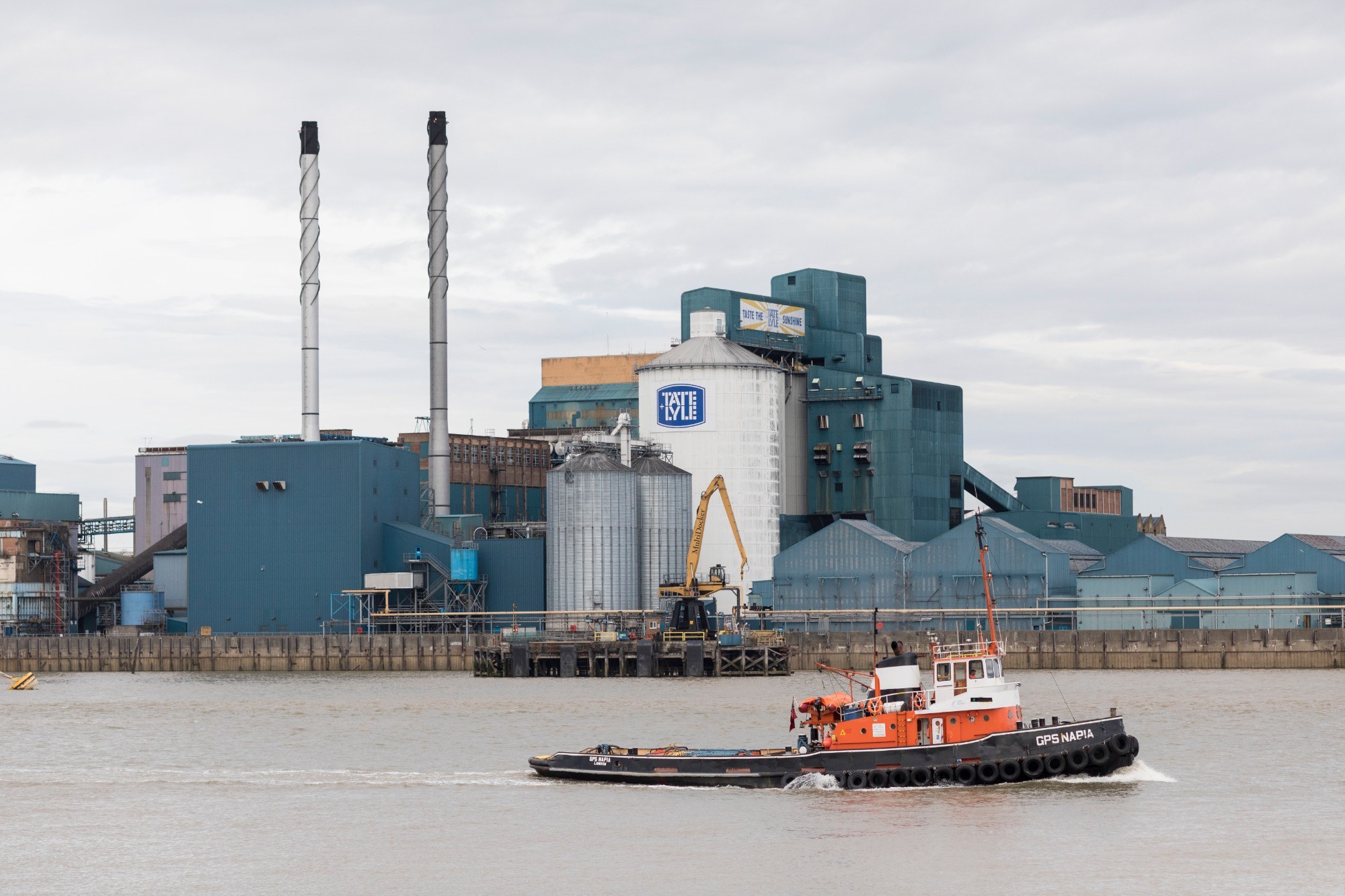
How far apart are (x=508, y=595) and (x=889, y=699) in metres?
86.9

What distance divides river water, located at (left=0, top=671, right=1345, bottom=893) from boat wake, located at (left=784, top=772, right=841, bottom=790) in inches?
6.6

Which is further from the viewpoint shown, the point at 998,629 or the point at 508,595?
the point at 508,595

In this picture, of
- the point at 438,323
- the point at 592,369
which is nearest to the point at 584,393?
the point at 592,369

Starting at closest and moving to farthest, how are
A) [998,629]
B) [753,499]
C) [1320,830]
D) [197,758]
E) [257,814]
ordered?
[1320,830], [257,814], [197,758], [998,629], [753,499]

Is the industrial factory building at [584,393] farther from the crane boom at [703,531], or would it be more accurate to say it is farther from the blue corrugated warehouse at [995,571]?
the blue corrugated warehouse at [995,571]

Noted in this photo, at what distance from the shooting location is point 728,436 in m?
143

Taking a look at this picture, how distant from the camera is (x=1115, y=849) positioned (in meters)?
43.1

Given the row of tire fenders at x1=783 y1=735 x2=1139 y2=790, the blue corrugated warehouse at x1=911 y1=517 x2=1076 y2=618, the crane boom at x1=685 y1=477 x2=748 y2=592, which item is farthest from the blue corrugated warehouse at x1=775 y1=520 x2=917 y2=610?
the row of tire fenders at x1=783 y1=735 x2=1139 y2=790

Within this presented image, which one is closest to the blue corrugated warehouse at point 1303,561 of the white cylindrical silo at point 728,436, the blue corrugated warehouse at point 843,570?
the blue corrugated warehouse at point 843,570

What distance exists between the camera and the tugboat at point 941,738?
5147 cm

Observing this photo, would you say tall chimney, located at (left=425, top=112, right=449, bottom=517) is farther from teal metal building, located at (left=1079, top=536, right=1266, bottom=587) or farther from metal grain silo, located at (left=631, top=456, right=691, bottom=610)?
teal metal building, located at (left=1079, top=536, right=1266, bottom=587)

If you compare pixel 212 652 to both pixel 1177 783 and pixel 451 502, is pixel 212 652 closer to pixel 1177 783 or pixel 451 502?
pixel 451 502

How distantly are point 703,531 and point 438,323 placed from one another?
26859mm

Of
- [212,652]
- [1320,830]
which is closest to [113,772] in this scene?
[1320,830]
